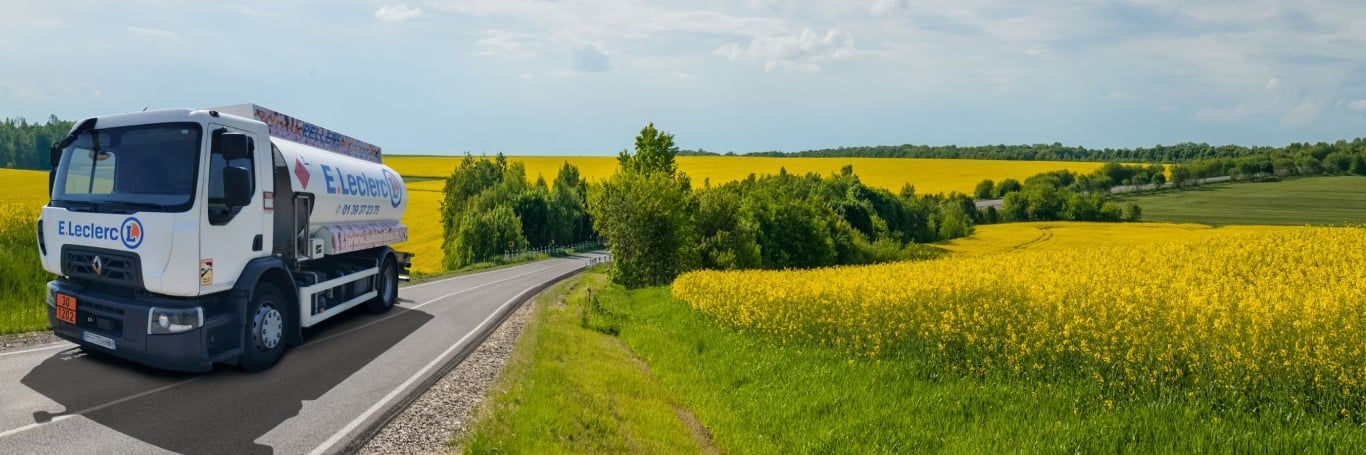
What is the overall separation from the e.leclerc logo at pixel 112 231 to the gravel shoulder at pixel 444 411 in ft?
13.6

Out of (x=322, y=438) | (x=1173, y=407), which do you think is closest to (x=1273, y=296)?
(x=1173, y=407)


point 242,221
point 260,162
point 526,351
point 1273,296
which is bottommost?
point 526,351

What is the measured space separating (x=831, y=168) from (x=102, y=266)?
112652 mm

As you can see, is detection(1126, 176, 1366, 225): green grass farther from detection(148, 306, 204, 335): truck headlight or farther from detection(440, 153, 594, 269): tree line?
detection(148, 306, 204, 335): truck headlight

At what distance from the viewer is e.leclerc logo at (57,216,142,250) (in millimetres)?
9078

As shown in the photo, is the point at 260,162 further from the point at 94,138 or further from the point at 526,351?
the point at 526,351

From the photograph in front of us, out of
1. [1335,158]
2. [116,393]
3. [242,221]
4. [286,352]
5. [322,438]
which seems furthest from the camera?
[1335,158]

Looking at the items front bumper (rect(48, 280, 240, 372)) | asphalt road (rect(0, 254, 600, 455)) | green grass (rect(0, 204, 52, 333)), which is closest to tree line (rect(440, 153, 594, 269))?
green grass (rect(0, 204, 52, 333))

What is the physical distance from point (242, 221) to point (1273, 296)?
14782 mm

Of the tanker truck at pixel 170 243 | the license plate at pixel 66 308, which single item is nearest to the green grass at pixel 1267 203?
the tanker truck at pixel 170 243

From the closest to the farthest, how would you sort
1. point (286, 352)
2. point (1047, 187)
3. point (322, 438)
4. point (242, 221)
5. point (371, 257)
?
point (322, 438), point (242, 221), point (286, 352), point (371, 257), point (1047, 187)

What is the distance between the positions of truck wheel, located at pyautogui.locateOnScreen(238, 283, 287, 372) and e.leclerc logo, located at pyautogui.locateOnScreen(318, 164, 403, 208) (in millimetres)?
2901

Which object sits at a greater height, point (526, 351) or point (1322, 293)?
point (1322, 293)

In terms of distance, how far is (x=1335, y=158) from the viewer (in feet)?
210
